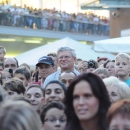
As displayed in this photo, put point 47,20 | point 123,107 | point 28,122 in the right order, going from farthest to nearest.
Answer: point 47,20 → point 123,107 → point 28,122

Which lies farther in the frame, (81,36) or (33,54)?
(81,36)

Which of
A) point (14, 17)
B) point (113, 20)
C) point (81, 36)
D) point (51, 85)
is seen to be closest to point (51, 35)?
point (81, 36)

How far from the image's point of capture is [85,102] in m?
4.17

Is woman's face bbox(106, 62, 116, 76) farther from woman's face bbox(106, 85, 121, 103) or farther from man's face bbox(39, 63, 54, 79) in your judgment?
woman's face bbox(106, 85, 121, 103)

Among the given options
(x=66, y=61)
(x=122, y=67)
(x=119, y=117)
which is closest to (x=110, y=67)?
(x=122, y=67)

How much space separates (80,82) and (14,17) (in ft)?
73.0

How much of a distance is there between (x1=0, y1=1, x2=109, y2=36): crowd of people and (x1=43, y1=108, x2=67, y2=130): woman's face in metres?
21.0

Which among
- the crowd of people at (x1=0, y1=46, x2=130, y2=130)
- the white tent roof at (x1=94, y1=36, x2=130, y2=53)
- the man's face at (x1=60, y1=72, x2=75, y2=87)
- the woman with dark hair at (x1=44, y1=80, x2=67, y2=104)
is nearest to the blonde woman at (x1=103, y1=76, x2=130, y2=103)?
the crowd of people at (x1=0, y1=46, x2=130, y2=130)

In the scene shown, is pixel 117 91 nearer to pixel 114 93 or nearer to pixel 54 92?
pixel 114 93

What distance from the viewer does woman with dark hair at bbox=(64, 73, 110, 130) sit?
417 cm

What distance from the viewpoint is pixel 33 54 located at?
48.8 ft

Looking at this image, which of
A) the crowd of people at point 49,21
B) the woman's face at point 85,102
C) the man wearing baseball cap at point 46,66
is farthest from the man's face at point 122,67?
the crowd of people at point 49,21

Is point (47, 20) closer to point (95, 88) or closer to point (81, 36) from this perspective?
point (81, 36)

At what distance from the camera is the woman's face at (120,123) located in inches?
141
